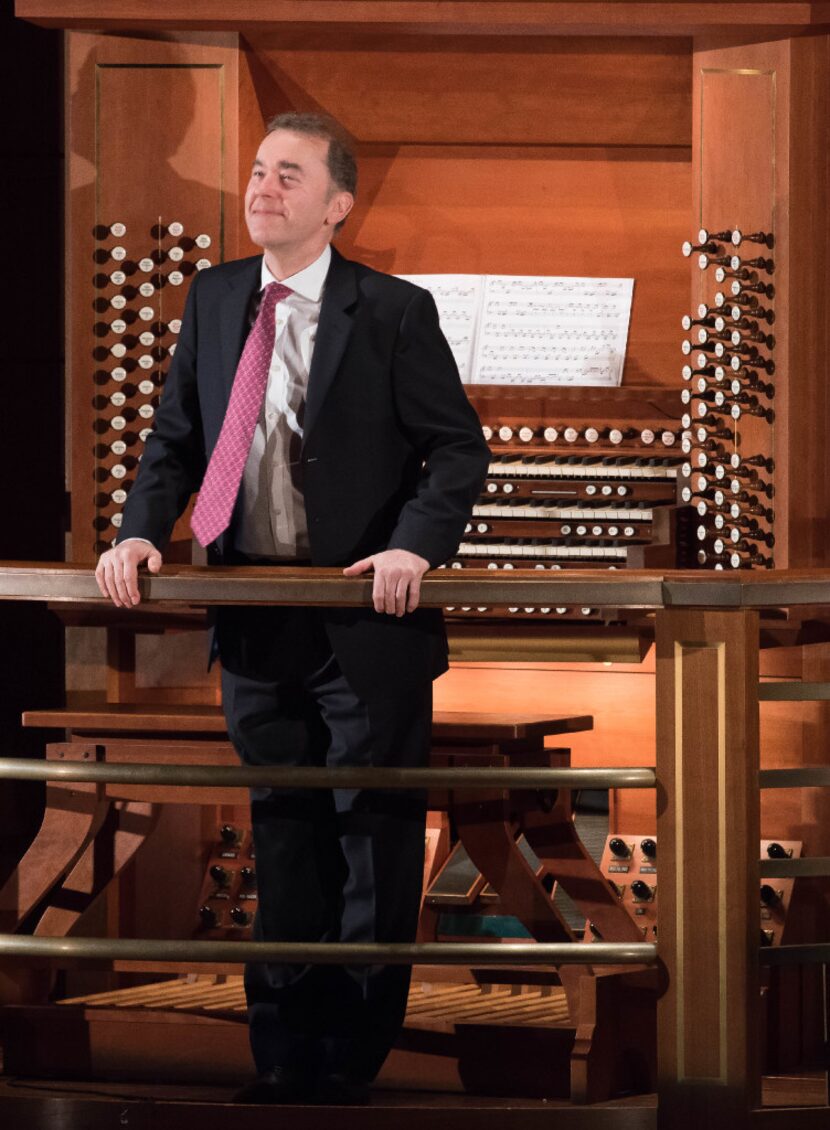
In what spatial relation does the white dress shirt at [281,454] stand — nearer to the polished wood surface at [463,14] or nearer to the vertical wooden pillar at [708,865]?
the vertical wooden pillar at [708,865]

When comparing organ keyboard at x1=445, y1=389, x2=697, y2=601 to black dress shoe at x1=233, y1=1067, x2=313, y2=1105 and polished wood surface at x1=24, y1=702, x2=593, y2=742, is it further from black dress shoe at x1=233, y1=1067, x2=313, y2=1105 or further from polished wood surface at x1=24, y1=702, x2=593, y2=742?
black dress shoe at x1=233, y1=1067, x2=313, y2=1105

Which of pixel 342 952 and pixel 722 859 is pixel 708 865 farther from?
pixel 342 952

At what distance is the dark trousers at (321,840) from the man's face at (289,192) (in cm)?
65

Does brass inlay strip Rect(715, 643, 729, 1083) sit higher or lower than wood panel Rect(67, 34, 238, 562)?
lower

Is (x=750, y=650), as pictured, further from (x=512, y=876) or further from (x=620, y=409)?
(x=620, y=409)

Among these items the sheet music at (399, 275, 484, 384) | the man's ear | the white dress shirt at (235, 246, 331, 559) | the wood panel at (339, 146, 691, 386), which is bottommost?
the white dress shirt at (235, 246, 331, 559)

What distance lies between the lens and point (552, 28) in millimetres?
4422

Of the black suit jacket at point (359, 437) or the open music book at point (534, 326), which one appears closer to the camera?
the black suit jacket at point (359, 437)

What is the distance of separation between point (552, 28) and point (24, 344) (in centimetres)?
223

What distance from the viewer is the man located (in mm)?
2949

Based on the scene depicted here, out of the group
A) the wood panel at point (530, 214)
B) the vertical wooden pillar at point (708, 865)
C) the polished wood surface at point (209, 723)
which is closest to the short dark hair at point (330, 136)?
the vertical wooden pillar at point (708, 865)

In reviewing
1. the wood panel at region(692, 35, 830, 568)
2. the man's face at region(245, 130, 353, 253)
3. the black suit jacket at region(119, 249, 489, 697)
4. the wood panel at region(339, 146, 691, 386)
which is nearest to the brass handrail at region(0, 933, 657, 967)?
the black suit jacket at region(119, 249, 489, 697)

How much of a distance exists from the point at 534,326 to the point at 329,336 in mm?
1810

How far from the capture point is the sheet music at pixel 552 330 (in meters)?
4.68
